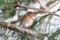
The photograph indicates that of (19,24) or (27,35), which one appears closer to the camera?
(27,35)

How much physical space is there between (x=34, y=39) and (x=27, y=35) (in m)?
0.08

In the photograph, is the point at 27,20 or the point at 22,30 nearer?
the point at 22,30

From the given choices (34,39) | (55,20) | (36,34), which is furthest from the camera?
(55,20)

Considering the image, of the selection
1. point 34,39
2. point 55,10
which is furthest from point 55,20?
point 34,39

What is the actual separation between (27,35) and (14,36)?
108mm

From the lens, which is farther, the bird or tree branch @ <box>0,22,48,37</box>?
the bird

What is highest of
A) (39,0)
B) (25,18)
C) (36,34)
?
(39,0)

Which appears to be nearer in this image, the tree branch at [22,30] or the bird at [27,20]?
the tree branch at [22,30]

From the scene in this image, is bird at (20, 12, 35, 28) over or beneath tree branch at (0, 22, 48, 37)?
over

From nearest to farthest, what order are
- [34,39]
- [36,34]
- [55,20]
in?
[36,34]
[34,39]
[55,20]

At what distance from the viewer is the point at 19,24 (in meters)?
0.95

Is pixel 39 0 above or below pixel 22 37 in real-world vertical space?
above

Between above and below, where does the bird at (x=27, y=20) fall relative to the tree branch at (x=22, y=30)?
above

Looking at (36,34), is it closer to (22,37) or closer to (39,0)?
(22,37)
